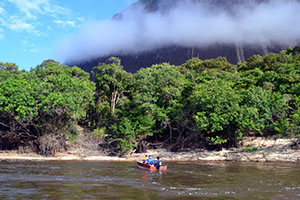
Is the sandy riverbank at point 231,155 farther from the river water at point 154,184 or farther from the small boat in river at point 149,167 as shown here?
the small boat in river at point 149,167

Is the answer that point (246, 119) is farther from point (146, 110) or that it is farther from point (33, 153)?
point (33, 153)

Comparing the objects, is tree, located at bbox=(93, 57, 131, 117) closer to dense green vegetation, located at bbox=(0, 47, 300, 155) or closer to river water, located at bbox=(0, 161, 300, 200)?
dense green vegetation, located at bbox=(0, 47, 300, 155)

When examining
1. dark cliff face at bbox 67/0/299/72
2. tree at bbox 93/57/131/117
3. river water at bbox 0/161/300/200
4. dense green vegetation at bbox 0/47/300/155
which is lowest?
river water at bbox 0/161/300/200

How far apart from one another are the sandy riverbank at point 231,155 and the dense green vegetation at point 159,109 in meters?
1.22

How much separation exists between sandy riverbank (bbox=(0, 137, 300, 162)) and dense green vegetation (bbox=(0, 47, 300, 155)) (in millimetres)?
1224

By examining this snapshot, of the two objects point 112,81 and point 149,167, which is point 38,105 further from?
point 149,167

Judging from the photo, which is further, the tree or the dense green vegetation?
the tree

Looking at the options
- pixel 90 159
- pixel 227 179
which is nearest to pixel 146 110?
pixel 90 159

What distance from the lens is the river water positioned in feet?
49.4

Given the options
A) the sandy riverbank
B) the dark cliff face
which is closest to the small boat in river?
the sandy riverbank

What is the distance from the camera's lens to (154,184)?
18672 millimetres

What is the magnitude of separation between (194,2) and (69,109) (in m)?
137

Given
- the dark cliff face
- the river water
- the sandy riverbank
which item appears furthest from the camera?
the dark cliff face

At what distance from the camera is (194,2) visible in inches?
6117
